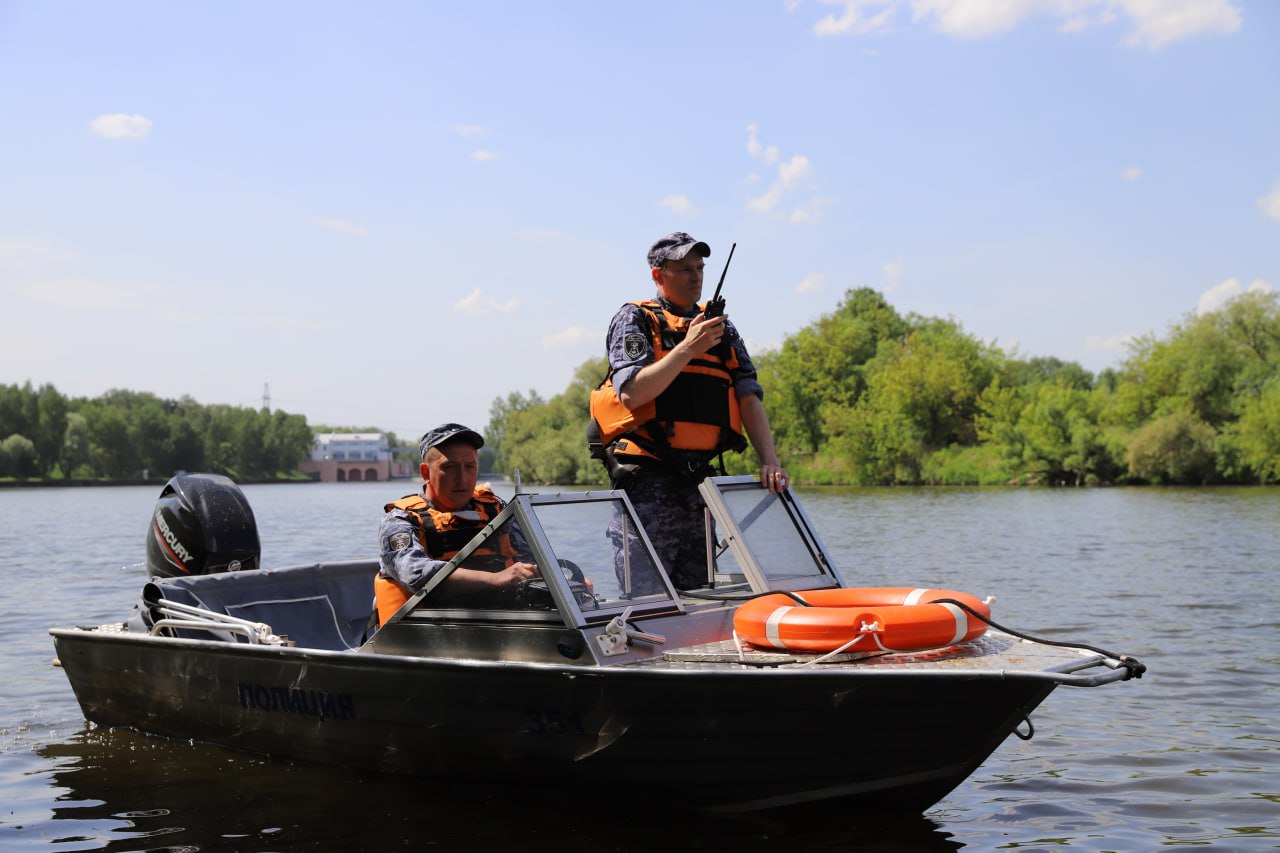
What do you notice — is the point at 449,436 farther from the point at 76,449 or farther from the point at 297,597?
the point at 76,449

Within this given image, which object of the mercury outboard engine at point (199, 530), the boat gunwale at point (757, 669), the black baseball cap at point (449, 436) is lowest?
the boat gunwale at point (757, 669)

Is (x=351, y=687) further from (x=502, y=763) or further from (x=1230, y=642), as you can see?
(x=1230, y=642)

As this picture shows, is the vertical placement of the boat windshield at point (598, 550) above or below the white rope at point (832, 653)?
above

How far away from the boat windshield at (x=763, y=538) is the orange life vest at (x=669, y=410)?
254mm

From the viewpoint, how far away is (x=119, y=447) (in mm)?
89750

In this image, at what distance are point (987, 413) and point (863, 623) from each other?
5719 centimetres

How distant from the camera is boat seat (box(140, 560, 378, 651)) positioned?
7156 mm

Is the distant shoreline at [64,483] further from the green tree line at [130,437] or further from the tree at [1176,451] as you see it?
the tree at [1176,451]

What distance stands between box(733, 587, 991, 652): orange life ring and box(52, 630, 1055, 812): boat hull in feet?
0.73

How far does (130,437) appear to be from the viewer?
90.2 metres

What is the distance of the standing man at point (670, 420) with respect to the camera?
5.50 metres

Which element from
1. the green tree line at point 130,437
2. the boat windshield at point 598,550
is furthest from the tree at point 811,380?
the boat windshield at point 598,550

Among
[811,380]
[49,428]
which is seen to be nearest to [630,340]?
[811,380]

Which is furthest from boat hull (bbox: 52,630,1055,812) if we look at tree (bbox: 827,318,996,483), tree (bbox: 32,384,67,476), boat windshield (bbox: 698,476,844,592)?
tree (bbox: 32,384,67,476)
